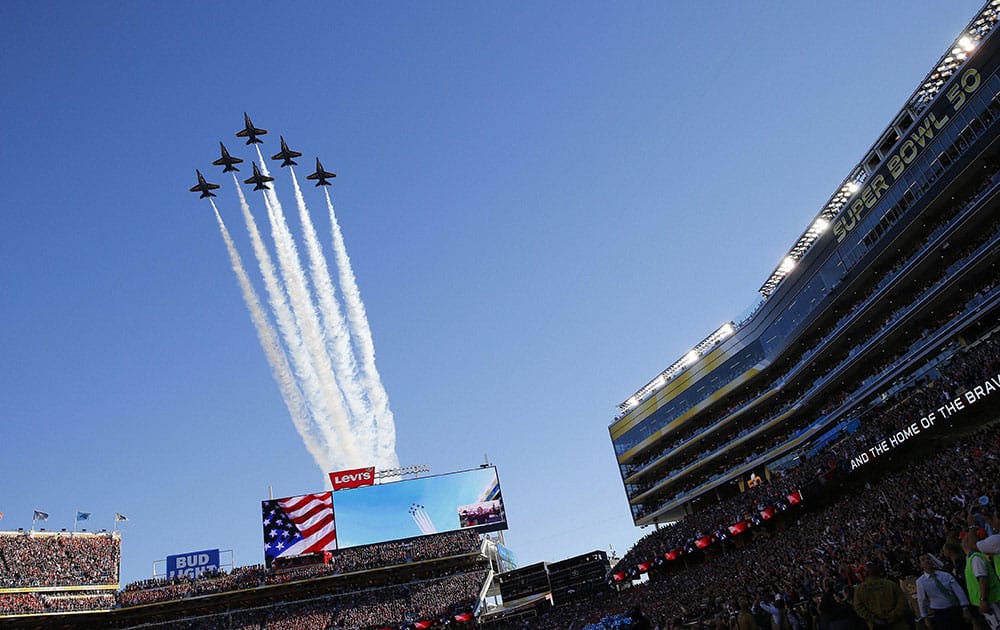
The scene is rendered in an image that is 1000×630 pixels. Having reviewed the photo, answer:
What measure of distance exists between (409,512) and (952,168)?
191 ft

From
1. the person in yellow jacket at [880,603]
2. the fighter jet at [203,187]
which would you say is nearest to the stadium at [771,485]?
the person in yellow jacket at [880,603]

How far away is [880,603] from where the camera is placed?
28.1 ft

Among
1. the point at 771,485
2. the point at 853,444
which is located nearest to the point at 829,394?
the point at 771,485

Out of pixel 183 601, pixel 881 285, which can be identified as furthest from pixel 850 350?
pixel 183 601

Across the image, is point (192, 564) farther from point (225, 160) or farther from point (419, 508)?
point (225, 160)

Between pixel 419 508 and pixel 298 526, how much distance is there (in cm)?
1280

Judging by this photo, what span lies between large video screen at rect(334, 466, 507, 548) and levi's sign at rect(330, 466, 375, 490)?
2.38 meters

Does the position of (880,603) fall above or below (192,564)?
below

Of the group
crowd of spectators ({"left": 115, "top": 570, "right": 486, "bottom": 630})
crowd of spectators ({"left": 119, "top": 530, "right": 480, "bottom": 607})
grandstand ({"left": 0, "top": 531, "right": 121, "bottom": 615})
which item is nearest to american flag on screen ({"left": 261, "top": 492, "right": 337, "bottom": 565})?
crowd of spectators ({"left": 119, "top": 530, "right": 480, "bottom": 607})

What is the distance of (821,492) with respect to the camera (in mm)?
46156

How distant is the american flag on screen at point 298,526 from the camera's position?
71.9m

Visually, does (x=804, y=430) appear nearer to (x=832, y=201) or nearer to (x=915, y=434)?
(x=832, y=201)

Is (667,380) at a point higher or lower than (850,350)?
higher

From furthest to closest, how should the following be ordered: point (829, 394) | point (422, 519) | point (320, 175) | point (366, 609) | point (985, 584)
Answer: point (422, 519) < point (366, 609) < point (320, 175) < point (829, 394) < point (985, 584)
